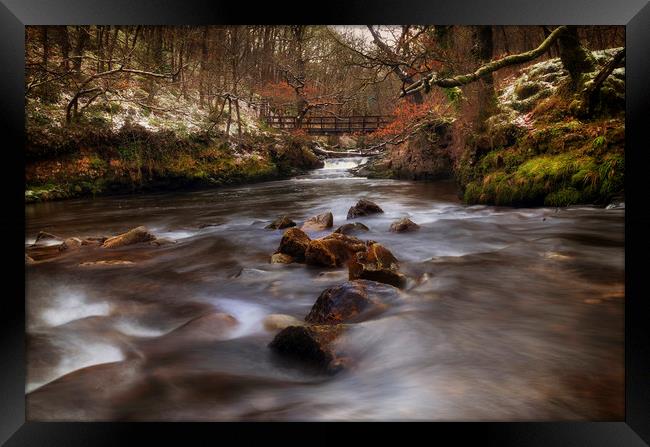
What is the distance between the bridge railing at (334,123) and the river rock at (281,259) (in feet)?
3.31

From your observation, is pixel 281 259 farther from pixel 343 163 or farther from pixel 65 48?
pixel 65 48

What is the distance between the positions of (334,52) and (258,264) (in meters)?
1.66

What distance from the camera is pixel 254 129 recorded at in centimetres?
351

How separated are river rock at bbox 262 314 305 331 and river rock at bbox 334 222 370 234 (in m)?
0.73

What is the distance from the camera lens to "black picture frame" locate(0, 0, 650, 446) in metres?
2.34

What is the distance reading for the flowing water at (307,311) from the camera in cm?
239

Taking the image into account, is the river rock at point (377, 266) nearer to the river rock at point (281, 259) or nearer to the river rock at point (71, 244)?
the river rock at point (281, 259)

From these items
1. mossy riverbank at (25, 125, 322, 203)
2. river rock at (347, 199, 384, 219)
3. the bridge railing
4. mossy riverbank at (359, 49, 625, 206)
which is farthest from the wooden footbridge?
river rock at (347, 199, 384, 219)

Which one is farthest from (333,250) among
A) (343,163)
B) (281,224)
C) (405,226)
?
(343,163)

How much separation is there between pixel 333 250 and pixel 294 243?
32cm

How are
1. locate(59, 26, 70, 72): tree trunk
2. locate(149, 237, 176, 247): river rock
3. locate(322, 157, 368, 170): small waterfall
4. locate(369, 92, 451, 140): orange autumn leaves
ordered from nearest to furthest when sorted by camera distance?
locate(59, 26, 70, 72): tree trunk
locate(149, 237, 176, 247): river rock
locate(369, 92, 451, 140): orange autumn leaves
locate(322, 157, 368, 170): small waterfall

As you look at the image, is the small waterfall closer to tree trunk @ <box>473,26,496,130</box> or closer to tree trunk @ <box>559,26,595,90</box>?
tree trunk @ <box>473,26,496,130</box>
